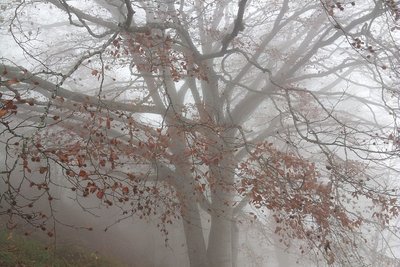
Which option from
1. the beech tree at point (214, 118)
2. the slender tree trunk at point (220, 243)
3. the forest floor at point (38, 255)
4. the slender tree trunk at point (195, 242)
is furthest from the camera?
the slender tree trunk at point (195, 242)

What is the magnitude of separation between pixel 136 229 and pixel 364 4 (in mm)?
12403

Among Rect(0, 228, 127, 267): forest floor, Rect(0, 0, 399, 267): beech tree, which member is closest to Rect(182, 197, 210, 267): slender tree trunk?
Rect(0, 0, 399, 267): beech tree

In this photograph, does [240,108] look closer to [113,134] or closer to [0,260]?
[113,134]

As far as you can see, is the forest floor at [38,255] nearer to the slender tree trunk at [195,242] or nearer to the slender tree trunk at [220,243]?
the slender tree trunk at [195,242]

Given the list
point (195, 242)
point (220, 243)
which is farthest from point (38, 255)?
point (220, 243)

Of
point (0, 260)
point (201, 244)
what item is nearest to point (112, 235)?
point (201, 244)

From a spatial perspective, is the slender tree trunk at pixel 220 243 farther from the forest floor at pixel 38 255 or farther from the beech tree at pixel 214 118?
the forest floor at pixel 38 255

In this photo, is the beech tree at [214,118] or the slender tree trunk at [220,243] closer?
the beech tree at [214,118]

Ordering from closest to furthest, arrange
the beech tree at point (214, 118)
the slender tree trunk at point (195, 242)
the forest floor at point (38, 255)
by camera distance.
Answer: the beech tree at point (214, 118)
the forest floor at point (38, 255)
the slender tree trunk at point (195, 242)

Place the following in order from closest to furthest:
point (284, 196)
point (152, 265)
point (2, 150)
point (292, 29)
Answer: point (284, 196), point (292, 29), point (152, 265), point (2, 150)

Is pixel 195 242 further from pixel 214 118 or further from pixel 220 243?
pixel 214 118

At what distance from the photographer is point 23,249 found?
8297 mm

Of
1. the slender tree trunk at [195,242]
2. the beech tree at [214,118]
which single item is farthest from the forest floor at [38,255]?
the slender tree trunk at [195,242]

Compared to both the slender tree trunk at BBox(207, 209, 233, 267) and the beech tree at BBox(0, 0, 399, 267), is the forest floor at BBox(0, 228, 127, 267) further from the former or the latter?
the slender tree trunk at BBox(207, 209, 233, 267)
